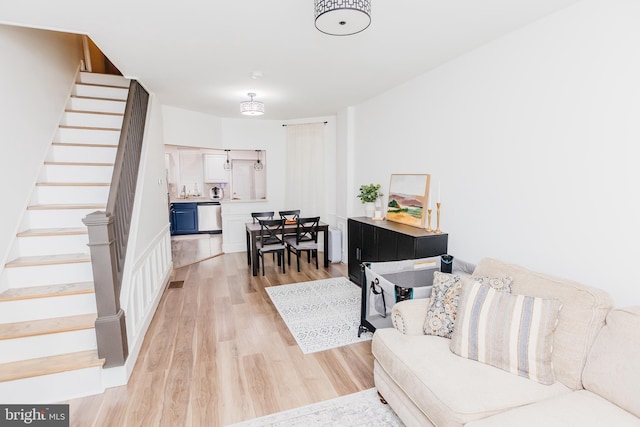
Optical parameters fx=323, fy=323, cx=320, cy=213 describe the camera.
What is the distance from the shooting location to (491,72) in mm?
2684

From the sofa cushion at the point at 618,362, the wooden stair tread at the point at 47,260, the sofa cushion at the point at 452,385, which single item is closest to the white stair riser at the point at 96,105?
the wooden stair tread at the point at 47,260

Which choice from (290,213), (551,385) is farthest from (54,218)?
(551,385)

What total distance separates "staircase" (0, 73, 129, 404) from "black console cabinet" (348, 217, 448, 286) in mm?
2743

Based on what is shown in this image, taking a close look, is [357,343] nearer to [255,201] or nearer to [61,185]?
[61,185]

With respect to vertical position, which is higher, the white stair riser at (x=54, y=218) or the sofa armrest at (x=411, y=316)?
the white stair riser at (x=54, y=218)

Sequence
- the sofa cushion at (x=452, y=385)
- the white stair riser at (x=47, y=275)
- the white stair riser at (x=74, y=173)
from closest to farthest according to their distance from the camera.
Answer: the sofa cushion at (x=452, y=385)
the white stair riser at (x=47, y=275)
the white stair riser at (x=74, y=173)

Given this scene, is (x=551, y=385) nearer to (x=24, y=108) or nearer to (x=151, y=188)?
(x=151, y=188)

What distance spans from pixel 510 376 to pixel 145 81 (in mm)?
4365

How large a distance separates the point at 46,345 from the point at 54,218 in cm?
132

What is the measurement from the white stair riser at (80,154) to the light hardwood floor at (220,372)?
5.95 feet

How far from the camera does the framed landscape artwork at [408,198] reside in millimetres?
3592

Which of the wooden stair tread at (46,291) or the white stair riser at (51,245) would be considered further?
the white stair riser at (51,245)

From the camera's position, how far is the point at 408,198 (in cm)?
382

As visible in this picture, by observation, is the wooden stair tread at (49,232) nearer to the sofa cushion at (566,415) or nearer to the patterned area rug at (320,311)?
the patterned area rug at (320,311)
